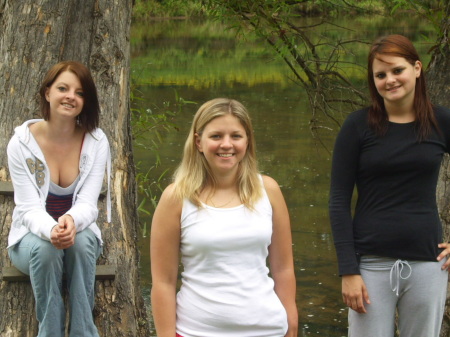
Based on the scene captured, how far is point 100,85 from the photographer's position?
381cm

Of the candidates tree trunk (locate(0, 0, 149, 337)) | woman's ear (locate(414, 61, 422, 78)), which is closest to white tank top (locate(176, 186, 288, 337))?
woman's ear (locate(414, 61, 422, 78))

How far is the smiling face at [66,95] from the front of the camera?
3035 mm

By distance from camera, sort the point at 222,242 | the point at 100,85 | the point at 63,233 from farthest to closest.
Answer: the point at 100,85 < the point at 63,233 < the point at 222,242

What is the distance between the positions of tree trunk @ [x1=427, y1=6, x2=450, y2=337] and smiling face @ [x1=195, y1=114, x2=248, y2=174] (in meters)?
1.96

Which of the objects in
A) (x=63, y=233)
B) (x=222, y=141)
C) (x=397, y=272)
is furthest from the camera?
(x=63, y=233)

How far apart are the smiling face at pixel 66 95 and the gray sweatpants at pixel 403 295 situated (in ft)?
3.89

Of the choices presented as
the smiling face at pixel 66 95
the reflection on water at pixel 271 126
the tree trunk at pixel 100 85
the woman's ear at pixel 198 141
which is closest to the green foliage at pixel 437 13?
the reflection on water at pixel 271 126

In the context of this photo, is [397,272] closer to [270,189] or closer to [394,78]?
[270,189]

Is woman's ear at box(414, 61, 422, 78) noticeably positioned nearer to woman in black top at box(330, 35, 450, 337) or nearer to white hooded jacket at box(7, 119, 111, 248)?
woman in black top at box(330, 35, 450, 337)

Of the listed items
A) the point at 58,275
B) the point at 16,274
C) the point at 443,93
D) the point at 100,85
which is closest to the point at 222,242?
the point at 58,275

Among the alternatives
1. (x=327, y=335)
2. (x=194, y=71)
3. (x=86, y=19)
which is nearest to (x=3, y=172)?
(x=86, y=19)

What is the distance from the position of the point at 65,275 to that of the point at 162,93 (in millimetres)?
10675

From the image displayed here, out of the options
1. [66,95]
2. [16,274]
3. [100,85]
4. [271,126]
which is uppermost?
[271,126]

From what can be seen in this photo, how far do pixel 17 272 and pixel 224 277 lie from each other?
1244 millimetres
